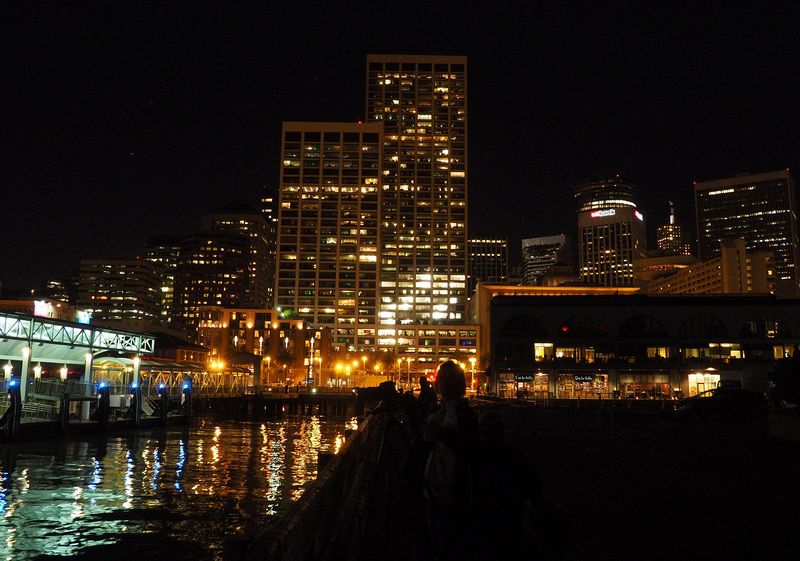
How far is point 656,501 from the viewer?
13539 millimetres

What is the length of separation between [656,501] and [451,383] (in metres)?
10.2

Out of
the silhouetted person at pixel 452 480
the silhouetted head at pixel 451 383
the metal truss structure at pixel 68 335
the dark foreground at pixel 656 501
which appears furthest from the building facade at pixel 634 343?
the silhouetted person at pixel 452 480

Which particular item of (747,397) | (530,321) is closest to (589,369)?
(530,321)

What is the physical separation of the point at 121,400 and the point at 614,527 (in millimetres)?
37199

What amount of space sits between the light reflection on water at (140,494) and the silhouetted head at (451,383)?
1.93 m

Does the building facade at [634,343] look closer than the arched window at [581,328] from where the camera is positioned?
Yes

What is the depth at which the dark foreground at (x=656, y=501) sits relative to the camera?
9352mm

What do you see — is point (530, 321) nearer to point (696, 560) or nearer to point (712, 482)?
point (712, 482)

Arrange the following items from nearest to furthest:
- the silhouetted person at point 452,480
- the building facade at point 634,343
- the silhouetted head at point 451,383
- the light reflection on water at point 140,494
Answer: the silhouetted person at point 452,480, the silhouetted head at point 451,383, the light reflection on water at point 140,494, the building facade at point 634,343

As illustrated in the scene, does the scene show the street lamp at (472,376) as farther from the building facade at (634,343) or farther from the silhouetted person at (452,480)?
the silhouetted person at (452,480)

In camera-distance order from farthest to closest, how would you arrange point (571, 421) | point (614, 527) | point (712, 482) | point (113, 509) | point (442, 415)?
point (571, 421) < point (712, 482) < point (113, 509) < point (614, 527) < point (442, 415)

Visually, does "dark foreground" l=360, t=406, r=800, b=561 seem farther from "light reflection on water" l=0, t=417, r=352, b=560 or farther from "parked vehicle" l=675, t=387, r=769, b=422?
"parked vehicle" l=675, t=387, r=769, b=422

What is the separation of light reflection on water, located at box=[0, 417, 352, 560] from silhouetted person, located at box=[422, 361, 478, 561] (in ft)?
4.51

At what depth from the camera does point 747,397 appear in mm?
42125
